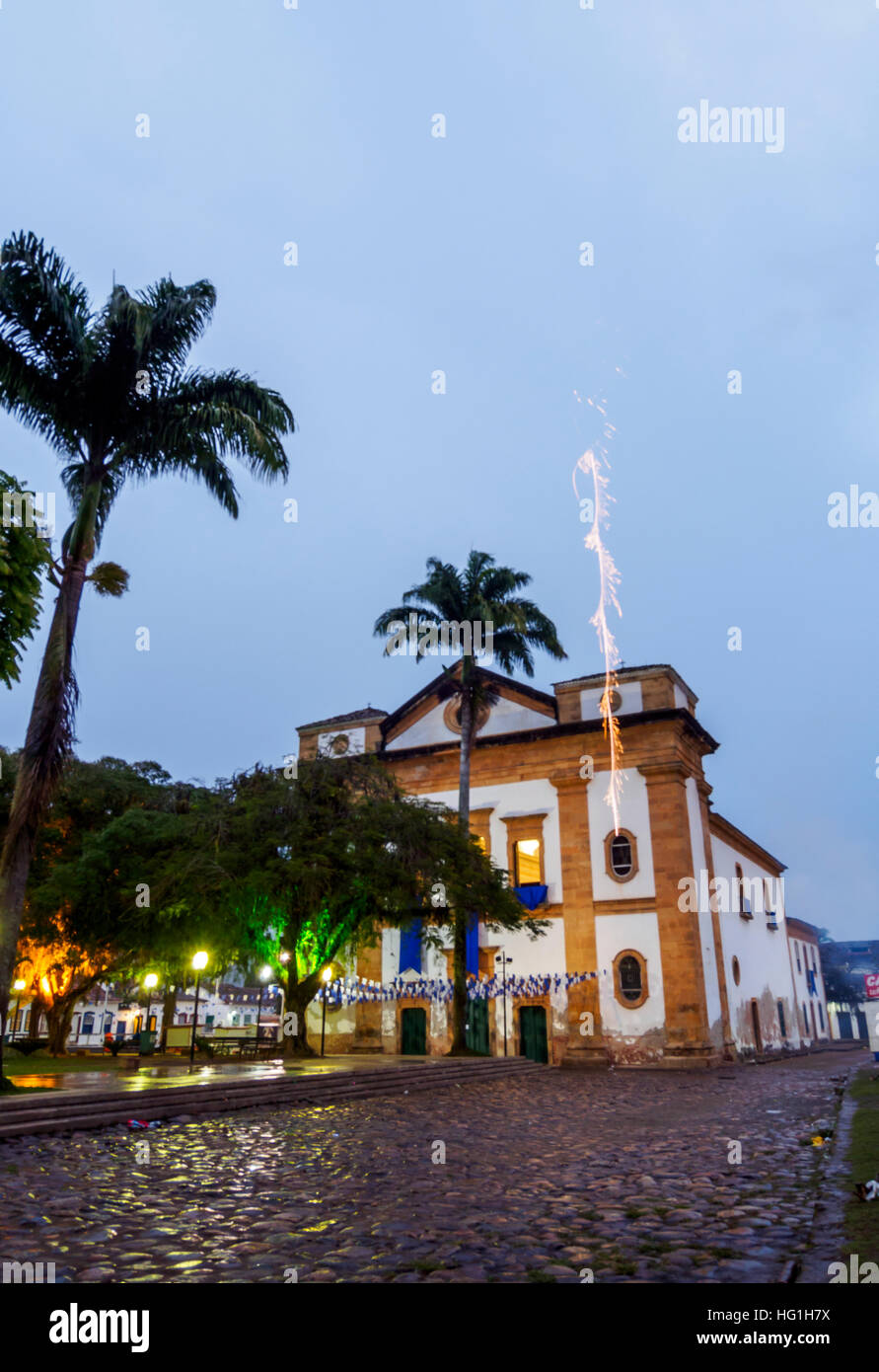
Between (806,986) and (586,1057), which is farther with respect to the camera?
(806,986)

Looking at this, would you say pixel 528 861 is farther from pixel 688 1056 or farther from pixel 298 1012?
pixel 298 1012

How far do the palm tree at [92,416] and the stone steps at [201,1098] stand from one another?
252 centimetres

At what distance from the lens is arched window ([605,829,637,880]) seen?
3081 centimetres

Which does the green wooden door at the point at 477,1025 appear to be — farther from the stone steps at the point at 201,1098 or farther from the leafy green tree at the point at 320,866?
the stone steps at the point at 201,1098

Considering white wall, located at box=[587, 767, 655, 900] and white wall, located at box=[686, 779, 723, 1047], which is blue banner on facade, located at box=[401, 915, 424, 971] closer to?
white wall, located at box=[587, 767, 655, 900]

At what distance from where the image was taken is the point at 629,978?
29906 mm

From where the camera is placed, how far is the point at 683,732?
32.2 m

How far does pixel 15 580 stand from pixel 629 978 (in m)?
25.1

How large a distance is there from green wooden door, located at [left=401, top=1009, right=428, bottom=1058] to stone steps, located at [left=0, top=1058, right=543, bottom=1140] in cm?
1121

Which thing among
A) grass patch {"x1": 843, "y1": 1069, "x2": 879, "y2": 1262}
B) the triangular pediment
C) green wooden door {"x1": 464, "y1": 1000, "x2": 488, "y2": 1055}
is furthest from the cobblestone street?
the triangular pediment

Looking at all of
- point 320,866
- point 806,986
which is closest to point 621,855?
point 320,866

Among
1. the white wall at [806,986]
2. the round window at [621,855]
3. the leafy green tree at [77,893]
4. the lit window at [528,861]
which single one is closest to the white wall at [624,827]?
the round window at [621,855]

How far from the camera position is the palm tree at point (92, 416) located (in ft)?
46.3
